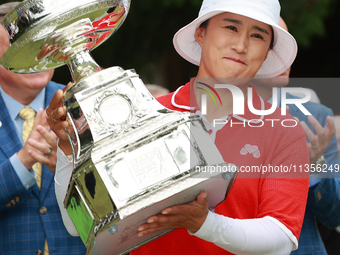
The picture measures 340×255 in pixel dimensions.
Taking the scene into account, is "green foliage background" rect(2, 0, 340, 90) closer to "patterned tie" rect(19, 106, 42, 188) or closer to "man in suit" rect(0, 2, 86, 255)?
"patterned tie" rect(19, 106, 42, 188)

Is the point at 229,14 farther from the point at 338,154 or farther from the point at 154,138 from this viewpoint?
the point at 338,154

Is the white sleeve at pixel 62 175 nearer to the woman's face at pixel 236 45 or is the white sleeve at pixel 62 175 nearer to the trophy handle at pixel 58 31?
the trophy handle at pixel 58 31

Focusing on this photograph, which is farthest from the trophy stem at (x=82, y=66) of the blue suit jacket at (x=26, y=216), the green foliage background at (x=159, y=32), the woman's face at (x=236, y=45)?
the green foliage background at (x=159, y=32)

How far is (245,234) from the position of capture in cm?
119

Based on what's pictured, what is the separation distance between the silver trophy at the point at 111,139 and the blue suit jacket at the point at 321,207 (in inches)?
32.8

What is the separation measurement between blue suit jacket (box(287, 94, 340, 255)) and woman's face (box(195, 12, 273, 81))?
0.75 metres

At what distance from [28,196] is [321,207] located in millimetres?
1241

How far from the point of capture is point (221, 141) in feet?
4.54

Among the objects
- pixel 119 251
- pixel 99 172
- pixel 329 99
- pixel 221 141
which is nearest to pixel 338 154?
pixel 221 141

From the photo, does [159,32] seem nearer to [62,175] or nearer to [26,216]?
[26,216]

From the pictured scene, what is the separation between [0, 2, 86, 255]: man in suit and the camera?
1.80m

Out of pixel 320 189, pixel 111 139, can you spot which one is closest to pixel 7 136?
pixel 111 139

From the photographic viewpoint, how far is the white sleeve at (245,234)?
3.84ft

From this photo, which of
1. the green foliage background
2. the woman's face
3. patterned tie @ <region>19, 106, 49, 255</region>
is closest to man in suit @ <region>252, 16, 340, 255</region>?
the woman's face
